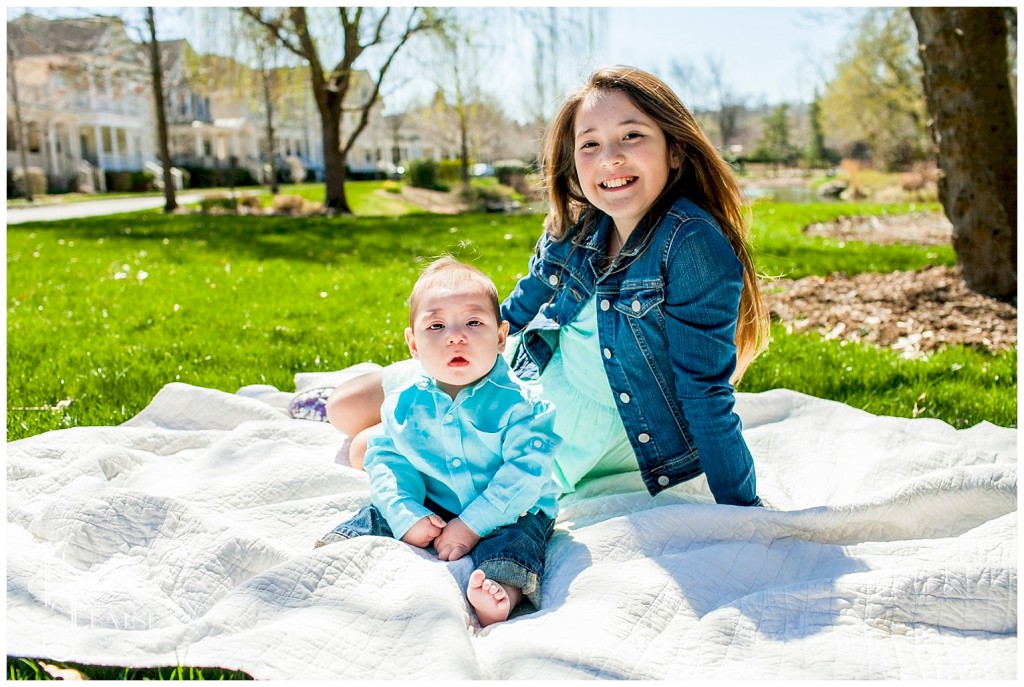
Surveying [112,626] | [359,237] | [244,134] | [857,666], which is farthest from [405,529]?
[244,134]

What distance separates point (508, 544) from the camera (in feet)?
7.54

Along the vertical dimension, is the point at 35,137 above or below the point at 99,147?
above

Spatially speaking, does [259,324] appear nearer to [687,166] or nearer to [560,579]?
[687,166]

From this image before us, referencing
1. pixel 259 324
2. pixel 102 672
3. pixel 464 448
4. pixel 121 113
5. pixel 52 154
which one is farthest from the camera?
pixel 121 113

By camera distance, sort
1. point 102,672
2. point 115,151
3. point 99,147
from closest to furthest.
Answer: point 102,672, point 99,147, point 115,151

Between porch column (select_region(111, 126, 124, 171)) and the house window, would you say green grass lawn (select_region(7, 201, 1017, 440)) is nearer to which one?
the house window

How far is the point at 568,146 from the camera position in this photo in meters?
3.00

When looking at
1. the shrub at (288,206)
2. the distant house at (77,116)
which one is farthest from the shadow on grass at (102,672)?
the distant house at (77,116)

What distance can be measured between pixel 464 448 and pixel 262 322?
3.93 meters

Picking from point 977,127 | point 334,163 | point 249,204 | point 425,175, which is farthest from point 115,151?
point 977,127

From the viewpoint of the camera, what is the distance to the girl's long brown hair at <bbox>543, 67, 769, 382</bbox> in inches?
105

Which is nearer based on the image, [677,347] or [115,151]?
[677,347]

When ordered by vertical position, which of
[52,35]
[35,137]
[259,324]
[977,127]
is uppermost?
[52,35]

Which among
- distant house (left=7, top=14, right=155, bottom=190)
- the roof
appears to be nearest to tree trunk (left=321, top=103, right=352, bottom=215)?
the roof
